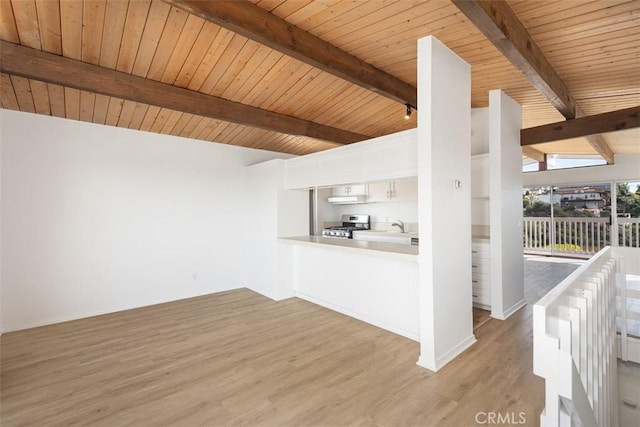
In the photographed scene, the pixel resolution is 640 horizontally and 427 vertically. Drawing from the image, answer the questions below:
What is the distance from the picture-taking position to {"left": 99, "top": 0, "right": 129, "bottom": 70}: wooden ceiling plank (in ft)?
7.37

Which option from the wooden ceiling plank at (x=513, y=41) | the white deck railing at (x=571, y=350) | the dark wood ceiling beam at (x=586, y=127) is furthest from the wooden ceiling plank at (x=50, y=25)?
the dark wood ceiling beam at (x=586, y=127)

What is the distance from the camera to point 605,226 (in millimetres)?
6652

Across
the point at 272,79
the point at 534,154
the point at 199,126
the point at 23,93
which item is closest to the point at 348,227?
the point at 199,126

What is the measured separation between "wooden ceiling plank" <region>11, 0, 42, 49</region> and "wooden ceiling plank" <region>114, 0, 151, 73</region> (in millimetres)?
556

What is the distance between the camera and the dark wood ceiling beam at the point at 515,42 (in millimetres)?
1878

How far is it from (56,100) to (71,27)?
1.38m

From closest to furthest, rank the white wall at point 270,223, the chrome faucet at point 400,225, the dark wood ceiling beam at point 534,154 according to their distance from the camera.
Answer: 1. the white wall at point 270,223
2. the chrome faucet at point 400,225
3. the dark wood ceiling beam at point 534,154

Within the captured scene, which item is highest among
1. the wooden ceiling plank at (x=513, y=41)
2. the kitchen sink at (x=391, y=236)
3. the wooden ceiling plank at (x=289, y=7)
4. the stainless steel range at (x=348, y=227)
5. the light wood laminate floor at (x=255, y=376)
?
the wooden ceiling plank at (x=289, y=7)

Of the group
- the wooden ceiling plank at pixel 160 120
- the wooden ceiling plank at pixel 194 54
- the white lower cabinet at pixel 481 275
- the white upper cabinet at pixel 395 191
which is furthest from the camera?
the white upper cabinet at pixel 395 191

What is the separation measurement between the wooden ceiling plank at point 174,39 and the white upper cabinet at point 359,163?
194 cm

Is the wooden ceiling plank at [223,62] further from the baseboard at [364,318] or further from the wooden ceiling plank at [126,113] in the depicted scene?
the baseboard at [364,318]

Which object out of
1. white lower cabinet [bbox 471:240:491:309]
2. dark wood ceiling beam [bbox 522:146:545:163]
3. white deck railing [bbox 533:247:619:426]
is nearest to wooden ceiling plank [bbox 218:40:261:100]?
white deck railing [bbox 533:247:619:426]

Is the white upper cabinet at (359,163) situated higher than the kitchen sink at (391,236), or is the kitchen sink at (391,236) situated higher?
the white upper cabinet at (359,163)

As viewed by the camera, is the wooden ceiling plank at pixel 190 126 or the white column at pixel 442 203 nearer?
the white column at pixel 442 203
